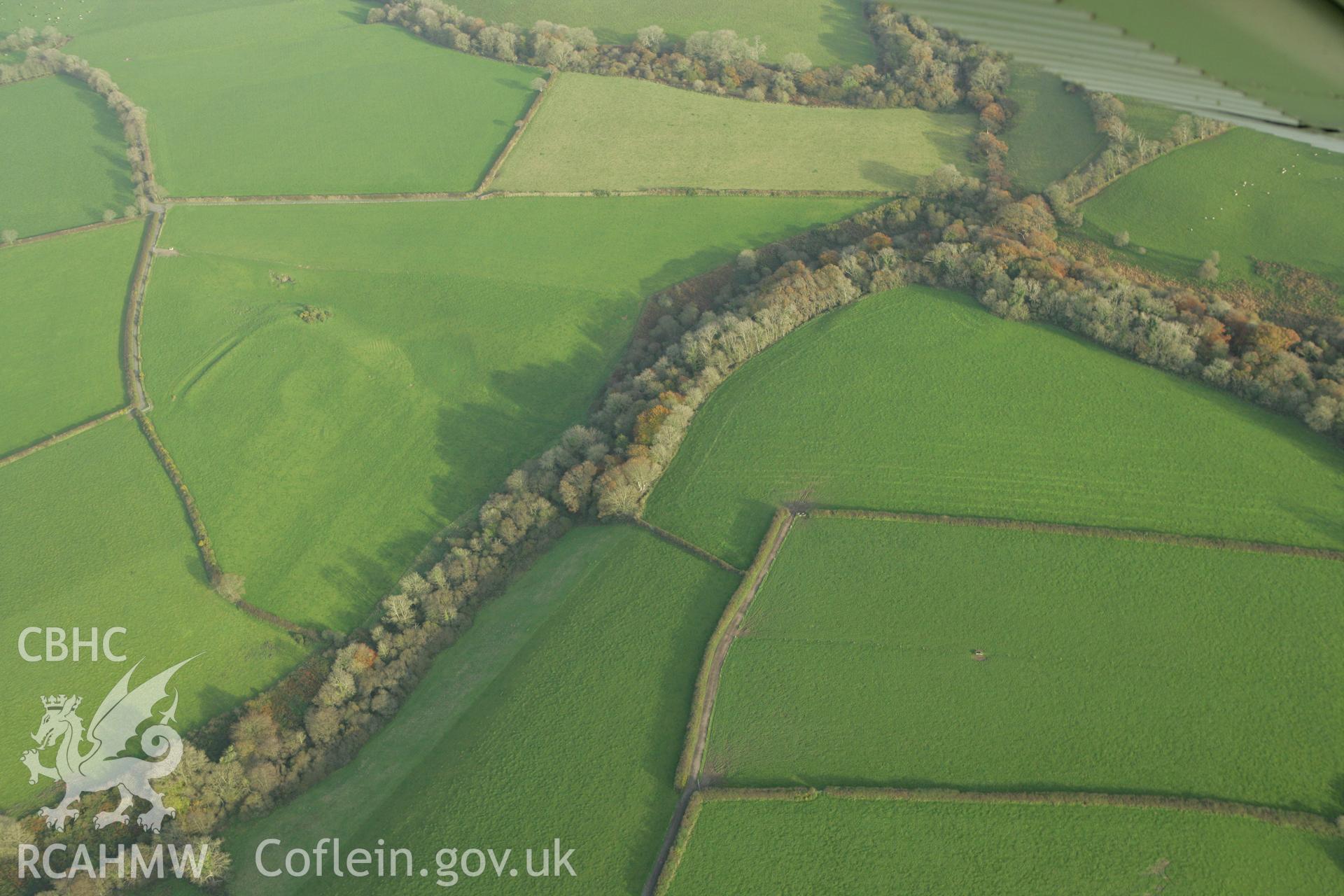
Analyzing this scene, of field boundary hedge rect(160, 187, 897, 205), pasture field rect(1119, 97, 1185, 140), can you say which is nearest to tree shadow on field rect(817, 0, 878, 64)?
field boundary hedge rect(160, 187, 897, 205)

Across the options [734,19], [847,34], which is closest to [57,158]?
[734,19]

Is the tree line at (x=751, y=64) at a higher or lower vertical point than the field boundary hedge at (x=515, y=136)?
higher

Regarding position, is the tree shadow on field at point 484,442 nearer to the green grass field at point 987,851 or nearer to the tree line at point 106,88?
the green grass field at point 987,851

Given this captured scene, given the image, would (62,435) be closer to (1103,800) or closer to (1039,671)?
(1039,671)

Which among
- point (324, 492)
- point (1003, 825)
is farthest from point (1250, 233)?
point (324, 492)

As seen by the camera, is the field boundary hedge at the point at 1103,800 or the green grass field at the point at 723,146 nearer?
Result: the field boundary hedge at the point at 1103,800

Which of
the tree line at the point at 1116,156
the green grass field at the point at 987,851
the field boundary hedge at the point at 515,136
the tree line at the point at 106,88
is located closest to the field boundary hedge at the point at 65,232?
the tree line at the point at 106,88

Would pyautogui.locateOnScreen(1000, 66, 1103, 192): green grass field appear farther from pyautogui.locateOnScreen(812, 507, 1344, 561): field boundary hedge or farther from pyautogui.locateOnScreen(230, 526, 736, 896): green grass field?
pyautogui.locateOnScreen(230, 526, 736, 896): green grass field
